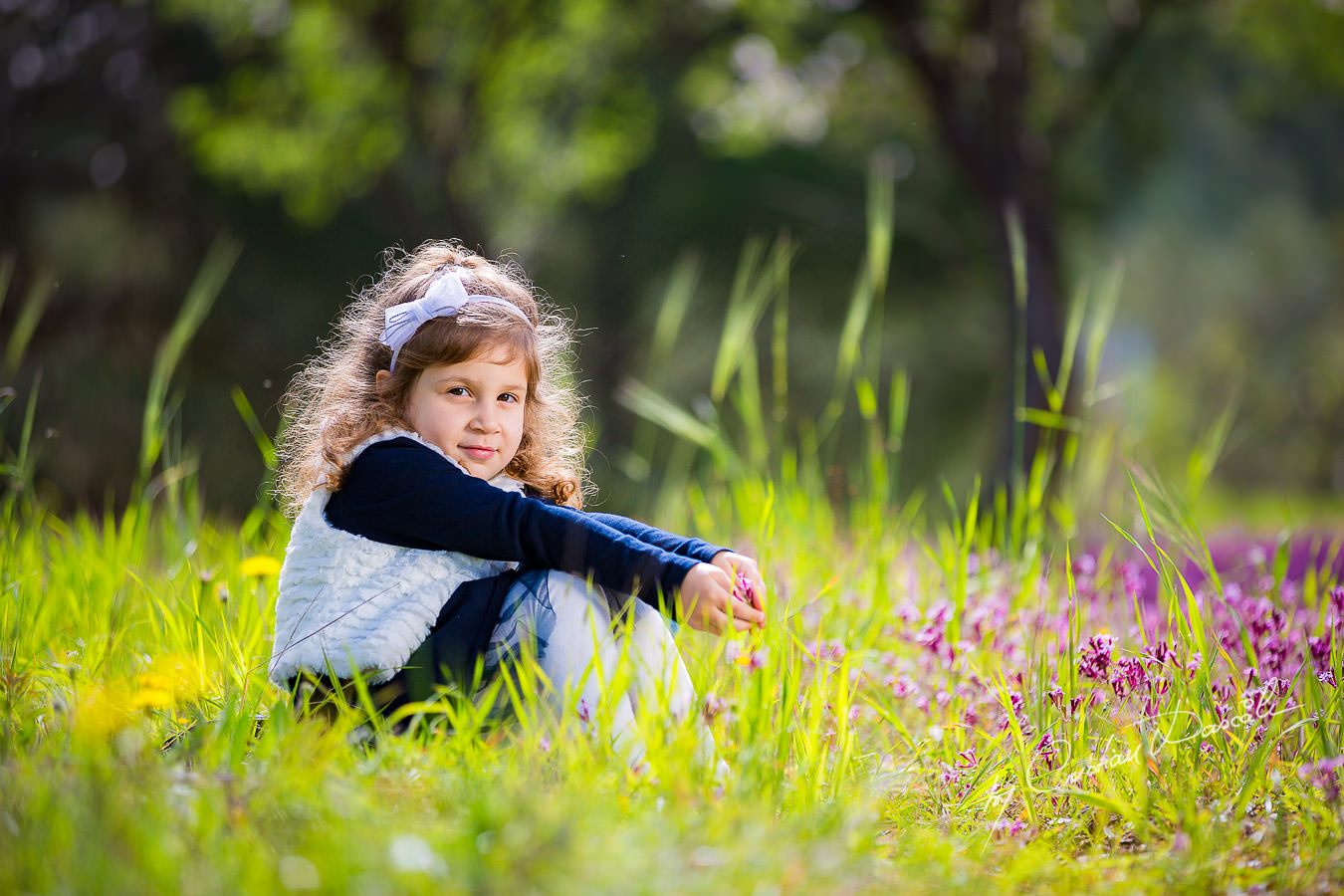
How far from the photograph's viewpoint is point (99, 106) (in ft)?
34.7

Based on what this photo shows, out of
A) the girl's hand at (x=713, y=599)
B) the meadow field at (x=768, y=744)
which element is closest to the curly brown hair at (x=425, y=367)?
the meadow field at (x=768, y=744)

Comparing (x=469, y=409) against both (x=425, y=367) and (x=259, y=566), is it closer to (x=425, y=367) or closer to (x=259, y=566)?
(x=425, y=367)

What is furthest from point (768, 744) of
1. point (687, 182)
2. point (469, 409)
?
point (687, 182)

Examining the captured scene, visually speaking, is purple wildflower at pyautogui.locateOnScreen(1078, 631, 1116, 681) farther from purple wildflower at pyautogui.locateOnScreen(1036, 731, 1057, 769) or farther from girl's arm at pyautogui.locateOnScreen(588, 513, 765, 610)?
girl's arm at pyautogui.locateOnScreen(588, 513, 765, 610)

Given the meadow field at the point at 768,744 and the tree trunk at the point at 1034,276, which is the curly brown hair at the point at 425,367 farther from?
the tree trunk at the point at 1034,276

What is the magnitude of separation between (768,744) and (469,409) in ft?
2.59

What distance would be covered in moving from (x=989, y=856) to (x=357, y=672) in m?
0.95

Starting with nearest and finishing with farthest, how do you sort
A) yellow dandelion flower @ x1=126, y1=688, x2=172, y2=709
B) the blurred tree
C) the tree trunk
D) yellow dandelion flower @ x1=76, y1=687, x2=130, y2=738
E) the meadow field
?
the meadow field → yellow dandelion flower @ x1=76, y1=687, x2=130, y2=738 → yellow dandelion flower @ x1=126, y1=688, x2=172, y2=709 → the tree trunk → the blurred tree

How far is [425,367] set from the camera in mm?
1904

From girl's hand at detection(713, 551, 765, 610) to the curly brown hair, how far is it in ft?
1.77

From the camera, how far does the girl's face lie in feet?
6.19

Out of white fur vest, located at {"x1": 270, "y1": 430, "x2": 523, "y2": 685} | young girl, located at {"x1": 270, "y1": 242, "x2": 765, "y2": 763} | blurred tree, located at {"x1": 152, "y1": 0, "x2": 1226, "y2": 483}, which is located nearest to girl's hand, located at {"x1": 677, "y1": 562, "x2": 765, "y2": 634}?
young girl, located at {"x1": 270, "y1": 242, "x2": 765, "y2": 763}

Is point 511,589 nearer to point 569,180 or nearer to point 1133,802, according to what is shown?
point 1133,802

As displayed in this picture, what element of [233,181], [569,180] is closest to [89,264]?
[233,181]
